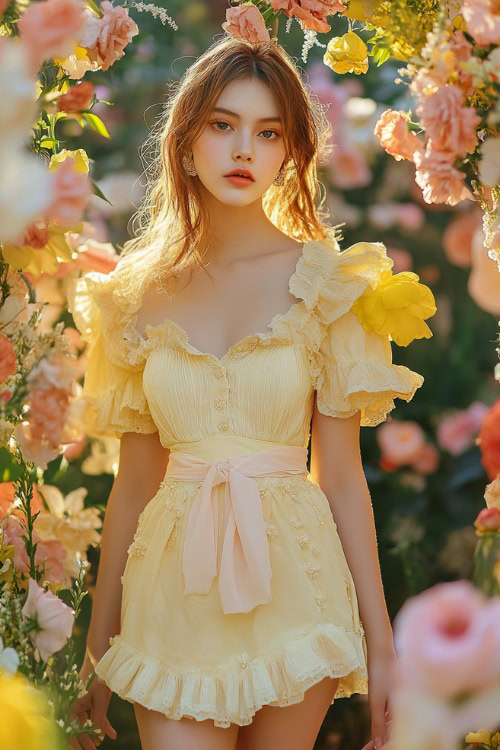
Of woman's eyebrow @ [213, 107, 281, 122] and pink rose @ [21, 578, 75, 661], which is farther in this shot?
woman's eyebrow @ [213, 107, 281, 122]

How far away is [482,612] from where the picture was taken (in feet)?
2.92

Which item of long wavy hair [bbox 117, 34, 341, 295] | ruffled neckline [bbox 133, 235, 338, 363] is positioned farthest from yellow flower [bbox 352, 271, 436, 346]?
long wavy hair [bbox 117, 34, 341, 295]

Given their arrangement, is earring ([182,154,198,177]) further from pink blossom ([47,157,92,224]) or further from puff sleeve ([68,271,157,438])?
pink blossom ([47,157,92,224])

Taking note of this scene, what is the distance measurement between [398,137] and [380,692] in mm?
1023

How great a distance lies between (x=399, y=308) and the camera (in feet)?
7.02

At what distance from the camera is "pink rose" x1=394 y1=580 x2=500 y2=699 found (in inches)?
34.2

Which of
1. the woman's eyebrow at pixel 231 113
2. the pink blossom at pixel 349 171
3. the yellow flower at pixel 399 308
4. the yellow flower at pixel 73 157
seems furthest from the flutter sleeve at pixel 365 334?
the pink blossom at pixel 349 171

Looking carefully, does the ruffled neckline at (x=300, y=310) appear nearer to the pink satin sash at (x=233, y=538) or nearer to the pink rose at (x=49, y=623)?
the pink satin sash at (x=233, y=538)

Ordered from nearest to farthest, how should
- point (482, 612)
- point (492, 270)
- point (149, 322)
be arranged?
point (482, 612) < point (492, 270) < point (149, 322)

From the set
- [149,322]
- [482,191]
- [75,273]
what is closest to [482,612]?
[482,191]

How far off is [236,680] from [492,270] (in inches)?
34.0

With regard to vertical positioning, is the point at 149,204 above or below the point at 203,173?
below

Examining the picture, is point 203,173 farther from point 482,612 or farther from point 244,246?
point 482,612

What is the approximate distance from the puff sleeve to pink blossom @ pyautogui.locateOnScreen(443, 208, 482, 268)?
1.58 meters
